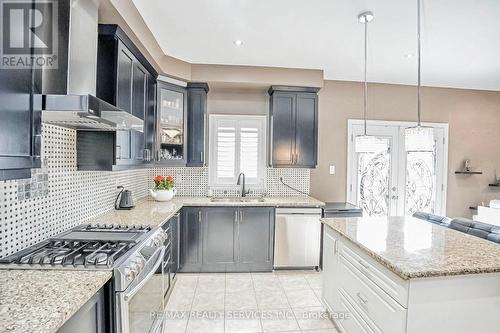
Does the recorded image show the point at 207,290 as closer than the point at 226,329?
No

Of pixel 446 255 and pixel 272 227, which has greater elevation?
pixel 446 255

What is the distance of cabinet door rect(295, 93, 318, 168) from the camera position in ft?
11.8

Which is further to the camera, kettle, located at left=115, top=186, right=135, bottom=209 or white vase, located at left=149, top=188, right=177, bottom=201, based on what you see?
white vase, located at left=149, top=188, right=177, bottom=201

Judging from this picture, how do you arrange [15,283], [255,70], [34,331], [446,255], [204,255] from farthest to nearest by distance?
[255,70] < [204,255] < [446,255] < [15,283] < [34,331]

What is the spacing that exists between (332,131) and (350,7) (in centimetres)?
214

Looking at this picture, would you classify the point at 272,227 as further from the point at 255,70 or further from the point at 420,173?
the point at 420,173

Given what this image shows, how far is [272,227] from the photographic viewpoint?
3.30 metres

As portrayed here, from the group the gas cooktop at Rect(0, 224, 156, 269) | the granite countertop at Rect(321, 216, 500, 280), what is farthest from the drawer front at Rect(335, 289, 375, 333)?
the gas cooktop at Rect(0, 224, 156, 269)

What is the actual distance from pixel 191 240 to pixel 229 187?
99 cm

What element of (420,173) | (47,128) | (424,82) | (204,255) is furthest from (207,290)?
(424,82)

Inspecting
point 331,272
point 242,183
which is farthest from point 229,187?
point 331,272

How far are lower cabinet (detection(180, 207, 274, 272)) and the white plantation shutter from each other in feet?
2.31

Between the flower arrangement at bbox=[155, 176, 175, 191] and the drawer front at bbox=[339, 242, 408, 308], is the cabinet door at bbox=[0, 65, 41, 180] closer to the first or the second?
the drawer front at bbox=[339, 242, 408, 308]

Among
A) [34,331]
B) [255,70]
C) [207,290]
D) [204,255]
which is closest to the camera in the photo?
[34,331]
